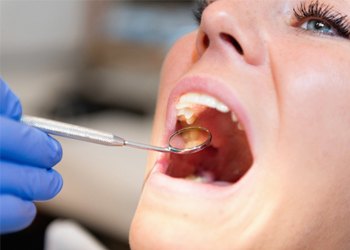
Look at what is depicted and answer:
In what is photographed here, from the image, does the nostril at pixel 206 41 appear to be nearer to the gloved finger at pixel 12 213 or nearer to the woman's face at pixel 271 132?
the woman's face at pixel 271 132

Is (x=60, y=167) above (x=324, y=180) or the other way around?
above

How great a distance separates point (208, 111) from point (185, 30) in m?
1.77

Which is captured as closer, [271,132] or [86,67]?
[271,132]

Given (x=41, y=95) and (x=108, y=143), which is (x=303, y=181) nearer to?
(x=108, y=143)

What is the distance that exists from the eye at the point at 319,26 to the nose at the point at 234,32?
0.08 meters

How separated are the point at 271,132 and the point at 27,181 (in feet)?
1.01

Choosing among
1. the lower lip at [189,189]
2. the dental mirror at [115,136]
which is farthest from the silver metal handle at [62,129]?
the lower lip at [189,189]

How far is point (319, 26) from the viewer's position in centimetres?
80

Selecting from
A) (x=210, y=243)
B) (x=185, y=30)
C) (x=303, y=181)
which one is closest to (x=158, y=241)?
(x=210, y=243)

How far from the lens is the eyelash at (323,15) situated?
78 centimetres

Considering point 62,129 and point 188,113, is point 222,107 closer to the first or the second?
point 188,113

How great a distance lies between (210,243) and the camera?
707mm

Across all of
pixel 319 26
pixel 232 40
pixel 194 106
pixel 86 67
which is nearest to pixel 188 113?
pixel 194 106

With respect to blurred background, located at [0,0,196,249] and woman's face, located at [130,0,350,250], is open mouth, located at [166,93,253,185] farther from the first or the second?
blurred background, located at [0,0,196,249]
